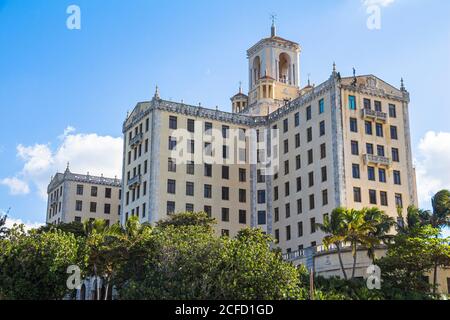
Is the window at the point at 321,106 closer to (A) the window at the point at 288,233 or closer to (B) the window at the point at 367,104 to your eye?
(B) the window at the point at 367,104

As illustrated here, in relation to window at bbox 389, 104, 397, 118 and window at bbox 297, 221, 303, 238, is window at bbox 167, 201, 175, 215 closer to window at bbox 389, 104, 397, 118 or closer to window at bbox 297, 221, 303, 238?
window at bbox 297, 221, 303, 238

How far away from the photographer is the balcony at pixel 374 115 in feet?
241

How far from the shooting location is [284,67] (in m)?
94.8

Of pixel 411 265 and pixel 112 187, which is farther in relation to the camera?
pixel 112 187

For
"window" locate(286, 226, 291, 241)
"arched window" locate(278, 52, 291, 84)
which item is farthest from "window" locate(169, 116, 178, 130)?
"arched window" locate(278, 52, 291, 84)

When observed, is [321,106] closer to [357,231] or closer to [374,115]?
[374,115]

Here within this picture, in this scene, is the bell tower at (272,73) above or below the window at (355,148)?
above

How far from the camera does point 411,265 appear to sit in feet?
169

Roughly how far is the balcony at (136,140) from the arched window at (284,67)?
874 inches

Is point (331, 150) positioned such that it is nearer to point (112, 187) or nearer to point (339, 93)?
point (339, 93)

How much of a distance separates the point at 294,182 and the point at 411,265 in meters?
26.4

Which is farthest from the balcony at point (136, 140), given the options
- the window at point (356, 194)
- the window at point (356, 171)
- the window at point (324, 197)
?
the window at point (356, 194)
